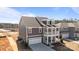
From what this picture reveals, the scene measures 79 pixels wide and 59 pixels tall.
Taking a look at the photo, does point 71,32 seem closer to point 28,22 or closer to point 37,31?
point 37,31

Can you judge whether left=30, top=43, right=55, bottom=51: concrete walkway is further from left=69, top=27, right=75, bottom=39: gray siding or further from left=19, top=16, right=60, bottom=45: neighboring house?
left=69, top=27, right=75, bottom=39: gray siding

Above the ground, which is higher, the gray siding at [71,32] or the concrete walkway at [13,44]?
the gray siding at [71,32]

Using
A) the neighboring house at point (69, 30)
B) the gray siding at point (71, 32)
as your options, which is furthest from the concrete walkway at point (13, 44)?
the gray siding at point (71, 32)

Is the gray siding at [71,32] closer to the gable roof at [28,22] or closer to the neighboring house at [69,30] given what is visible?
the neighboring house at [69,30]

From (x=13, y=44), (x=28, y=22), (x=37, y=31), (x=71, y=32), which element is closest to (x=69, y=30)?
(x=71, y=32)
